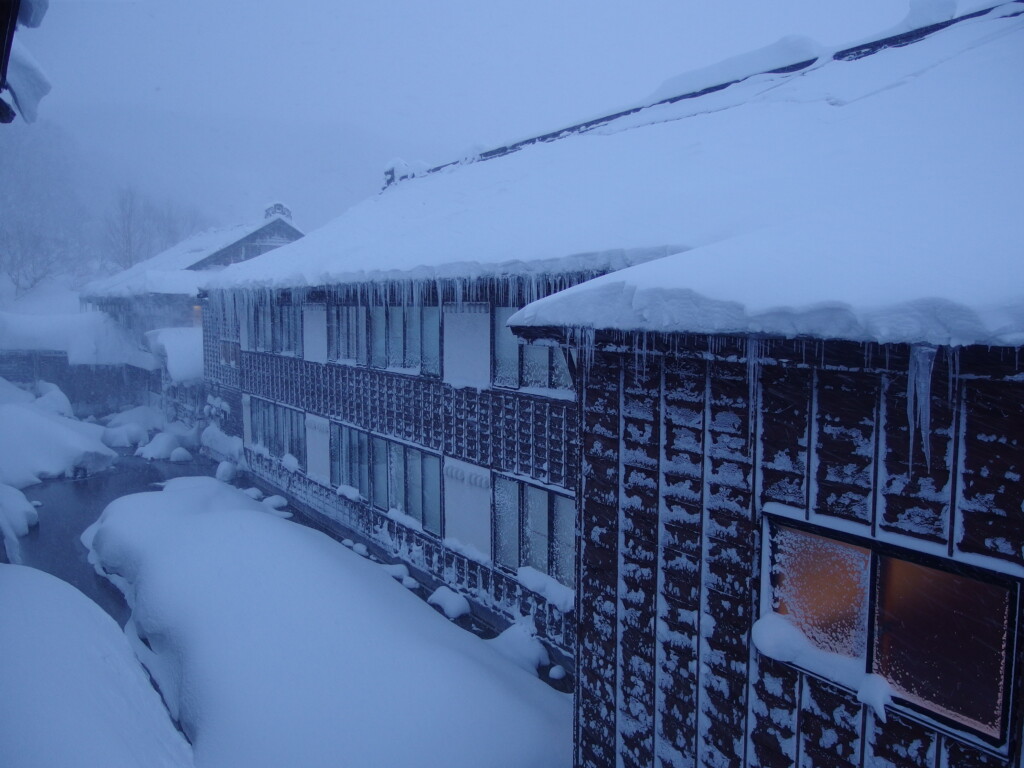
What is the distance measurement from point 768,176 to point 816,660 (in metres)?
4.46

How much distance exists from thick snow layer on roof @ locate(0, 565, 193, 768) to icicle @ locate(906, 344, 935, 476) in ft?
17.3

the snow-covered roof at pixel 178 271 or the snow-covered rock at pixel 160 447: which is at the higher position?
the snow-covered roof at pixel 178 271

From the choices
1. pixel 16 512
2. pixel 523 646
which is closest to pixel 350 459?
pixel 523 646

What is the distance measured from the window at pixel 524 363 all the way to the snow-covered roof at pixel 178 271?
16892 mm

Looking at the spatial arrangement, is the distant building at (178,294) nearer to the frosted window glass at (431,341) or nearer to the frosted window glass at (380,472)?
the frosted window glass at (380,472)

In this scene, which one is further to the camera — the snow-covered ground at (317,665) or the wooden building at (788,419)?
the snow-covered ground at (317,665)

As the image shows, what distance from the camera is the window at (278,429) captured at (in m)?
13.2

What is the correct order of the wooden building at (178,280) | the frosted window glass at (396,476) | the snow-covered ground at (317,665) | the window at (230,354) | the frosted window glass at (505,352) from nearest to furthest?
the snow-covered ground at (317,665) < the frosted window glass at (505,352) < the frosted window glass at (396,476) < the window at (230,354) < the wooden building at (178,280)

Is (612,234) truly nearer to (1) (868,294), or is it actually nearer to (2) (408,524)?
(1) (868,294)

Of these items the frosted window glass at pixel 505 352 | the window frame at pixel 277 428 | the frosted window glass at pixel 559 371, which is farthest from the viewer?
the window frame at pixel 277 428

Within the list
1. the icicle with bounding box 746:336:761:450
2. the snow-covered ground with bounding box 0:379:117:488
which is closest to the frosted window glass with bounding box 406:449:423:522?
the icicle with bounding box 746:336:761:450

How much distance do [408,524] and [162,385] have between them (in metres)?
17.9

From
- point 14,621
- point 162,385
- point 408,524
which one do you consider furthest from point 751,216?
point 162,385

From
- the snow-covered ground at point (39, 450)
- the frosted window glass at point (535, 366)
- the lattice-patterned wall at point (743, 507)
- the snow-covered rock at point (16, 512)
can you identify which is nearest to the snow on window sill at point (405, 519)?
the frosted window glass at point (535, 366)
